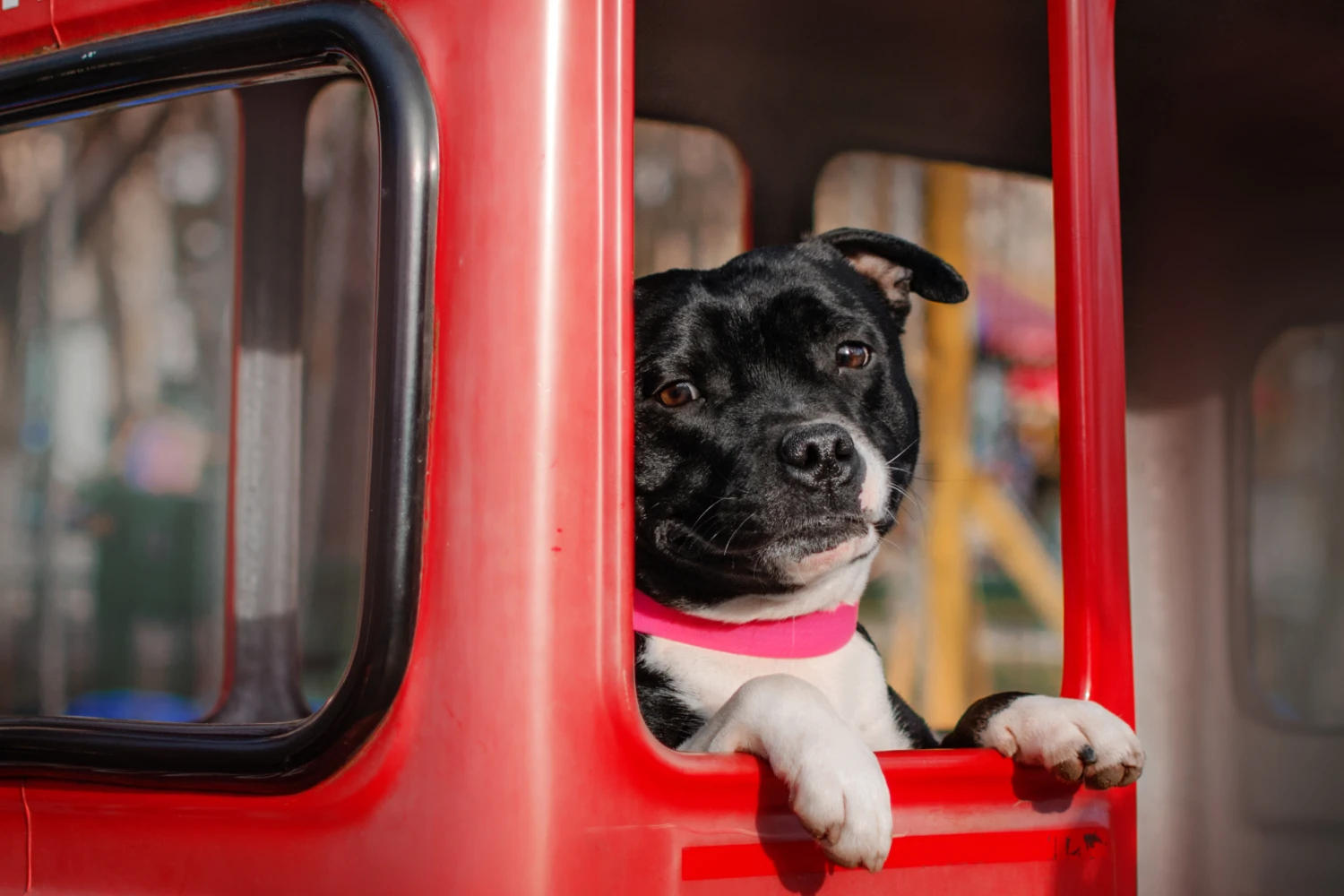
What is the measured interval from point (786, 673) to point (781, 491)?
297 millimetres

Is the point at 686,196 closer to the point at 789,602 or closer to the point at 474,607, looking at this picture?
the point at 789,602

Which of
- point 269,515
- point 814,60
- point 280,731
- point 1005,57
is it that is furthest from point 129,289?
point 280,731

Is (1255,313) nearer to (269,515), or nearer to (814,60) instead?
(814,60)

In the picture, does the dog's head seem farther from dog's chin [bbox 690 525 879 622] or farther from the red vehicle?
the red vehicle

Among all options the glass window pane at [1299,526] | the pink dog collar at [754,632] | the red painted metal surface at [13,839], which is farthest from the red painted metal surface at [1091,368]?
the glass window pane at [1299,526]

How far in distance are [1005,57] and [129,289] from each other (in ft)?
11.5

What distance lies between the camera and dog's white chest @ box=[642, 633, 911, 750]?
1.83 metres

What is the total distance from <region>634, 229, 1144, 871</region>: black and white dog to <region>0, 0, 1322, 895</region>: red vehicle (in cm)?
18

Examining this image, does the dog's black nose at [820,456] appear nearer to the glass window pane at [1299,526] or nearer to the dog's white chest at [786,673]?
the dog's white chest at [786,673]

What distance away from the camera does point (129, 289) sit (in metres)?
4.47

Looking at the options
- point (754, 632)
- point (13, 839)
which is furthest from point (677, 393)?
point (13, 839)

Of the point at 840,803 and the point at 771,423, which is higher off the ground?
the point at 771,423

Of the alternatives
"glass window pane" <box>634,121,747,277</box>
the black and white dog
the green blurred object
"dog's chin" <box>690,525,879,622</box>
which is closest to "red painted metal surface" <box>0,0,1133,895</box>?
the black and white dog

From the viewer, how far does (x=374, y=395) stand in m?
1.18
